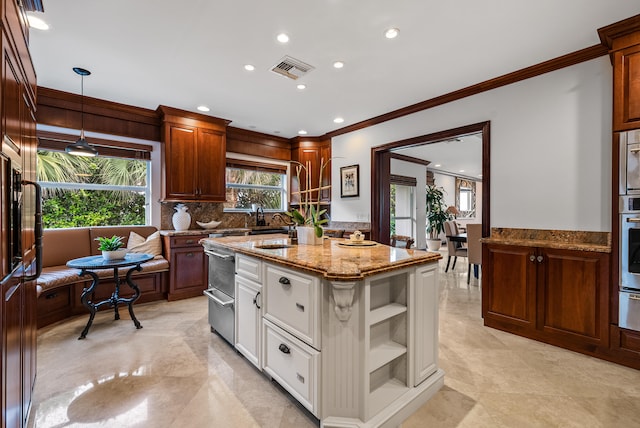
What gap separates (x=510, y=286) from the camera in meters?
2.88

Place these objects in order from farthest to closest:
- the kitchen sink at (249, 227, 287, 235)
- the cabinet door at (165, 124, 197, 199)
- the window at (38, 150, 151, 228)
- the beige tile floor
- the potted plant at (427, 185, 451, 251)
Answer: the potted plant at (427, 185, 451, 251)
the kitchen sink at (249, 227, 287, 235)
the cabinet door at (165, 124, 197, 199)
the window at (38, 150, 151, 228)
the beige tile floor

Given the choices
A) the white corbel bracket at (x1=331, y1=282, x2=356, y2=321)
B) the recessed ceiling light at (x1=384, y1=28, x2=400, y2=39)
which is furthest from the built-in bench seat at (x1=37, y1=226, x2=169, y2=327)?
the recessed ceiling light at (x1=384, y1=28, x2=400, y2=39)

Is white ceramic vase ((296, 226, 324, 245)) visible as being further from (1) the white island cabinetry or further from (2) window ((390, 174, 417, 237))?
(2) window ((390, 174, 417, 237))

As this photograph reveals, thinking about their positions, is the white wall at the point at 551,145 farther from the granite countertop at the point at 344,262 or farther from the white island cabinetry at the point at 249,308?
the white island cabinetry at the point at 249,308

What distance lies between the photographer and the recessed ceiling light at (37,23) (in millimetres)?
2107

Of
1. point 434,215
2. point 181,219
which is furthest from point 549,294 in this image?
point 434,215

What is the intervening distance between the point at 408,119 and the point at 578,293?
2689 millimetres

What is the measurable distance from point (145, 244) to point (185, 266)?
61 centimetres

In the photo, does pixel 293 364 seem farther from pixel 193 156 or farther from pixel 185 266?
pixel 193 156

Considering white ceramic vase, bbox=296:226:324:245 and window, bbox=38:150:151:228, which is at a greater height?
window, bbox=38:150:151:228

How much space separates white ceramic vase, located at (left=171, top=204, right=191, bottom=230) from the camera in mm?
4246

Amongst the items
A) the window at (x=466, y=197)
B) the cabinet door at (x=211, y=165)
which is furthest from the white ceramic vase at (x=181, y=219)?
the window at (x=466, y=197)

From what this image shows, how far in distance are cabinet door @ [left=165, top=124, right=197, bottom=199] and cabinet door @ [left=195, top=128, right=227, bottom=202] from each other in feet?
0.28

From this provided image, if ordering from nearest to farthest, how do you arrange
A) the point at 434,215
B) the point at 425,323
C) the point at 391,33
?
the point at 425,323, the point at 391,33, the point at 434,215
